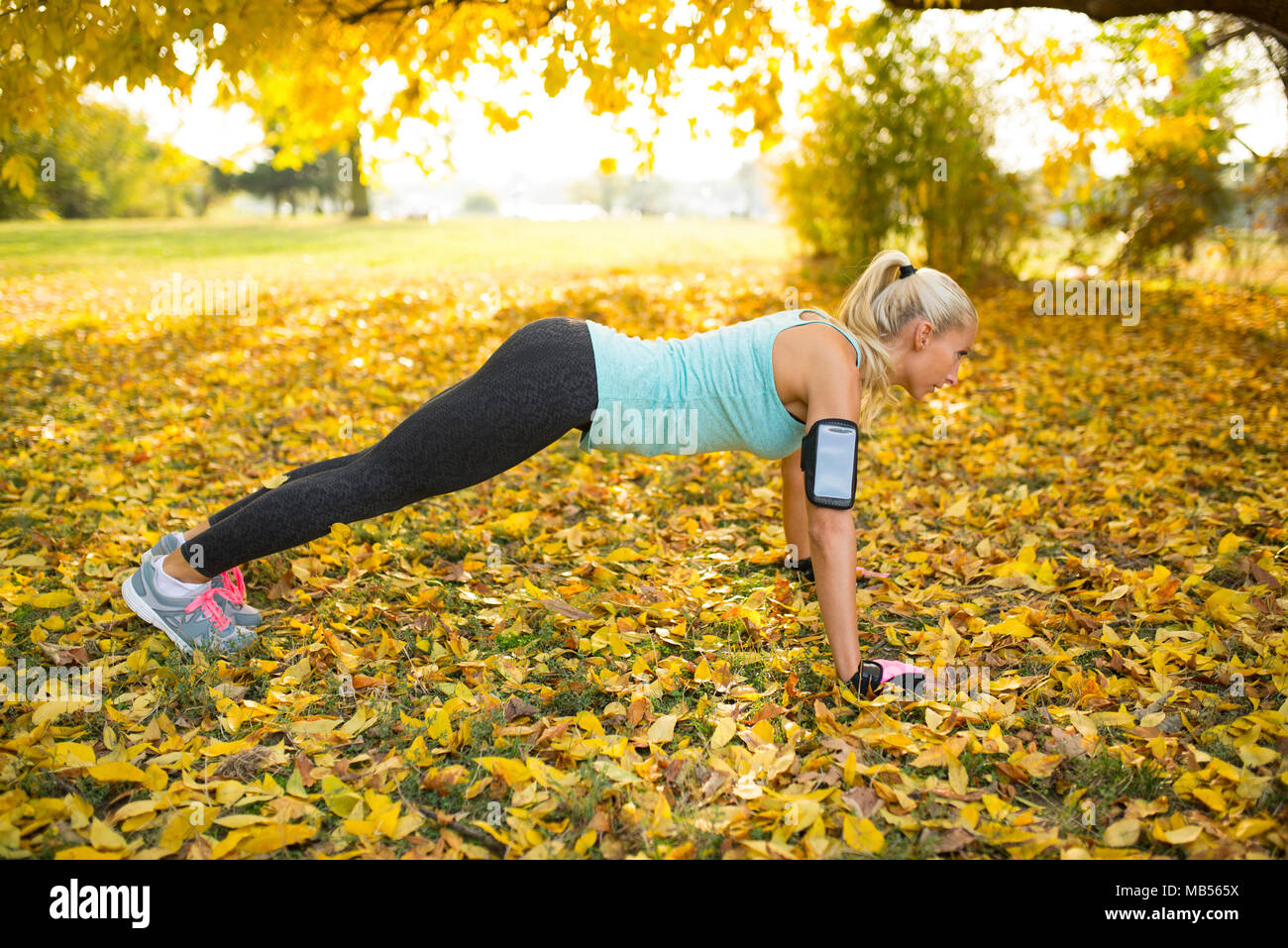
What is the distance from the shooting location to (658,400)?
2453 mm

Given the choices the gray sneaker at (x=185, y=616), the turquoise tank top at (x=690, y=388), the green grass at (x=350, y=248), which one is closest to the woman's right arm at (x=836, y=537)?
the turquoise tank top at (x=690, y=388)

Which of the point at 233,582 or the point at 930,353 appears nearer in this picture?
the point at 930,353

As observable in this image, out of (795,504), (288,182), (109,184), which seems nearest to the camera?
(795,504)

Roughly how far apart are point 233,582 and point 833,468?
1.93 meters

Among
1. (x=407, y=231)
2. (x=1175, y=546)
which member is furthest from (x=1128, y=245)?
(x=407, y=231)

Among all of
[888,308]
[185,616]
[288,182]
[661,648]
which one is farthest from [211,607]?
[288,182]

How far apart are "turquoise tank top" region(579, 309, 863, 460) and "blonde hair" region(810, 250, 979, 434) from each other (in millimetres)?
74

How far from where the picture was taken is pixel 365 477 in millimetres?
2455

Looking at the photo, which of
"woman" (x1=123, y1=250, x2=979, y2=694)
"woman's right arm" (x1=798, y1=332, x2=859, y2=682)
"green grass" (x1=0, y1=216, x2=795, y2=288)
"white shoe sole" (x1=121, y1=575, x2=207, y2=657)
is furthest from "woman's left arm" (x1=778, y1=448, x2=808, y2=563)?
"green grass" (x1=0, y1=216, x2=795, y2=288)

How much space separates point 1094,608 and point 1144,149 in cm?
718

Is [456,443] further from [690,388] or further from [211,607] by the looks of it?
[211,607]

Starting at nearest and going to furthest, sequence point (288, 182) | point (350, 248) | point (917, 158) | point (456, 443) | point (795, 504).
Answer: point (456, 443), point (795, 504), point (917, 158), point (350, 248), point (288, 182)

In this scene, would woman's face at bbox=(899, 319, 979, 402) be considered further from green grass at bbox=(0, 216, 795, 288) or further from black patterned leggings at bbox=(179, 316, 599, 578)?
green grass at bbox=(0, 216, 795, 288)
